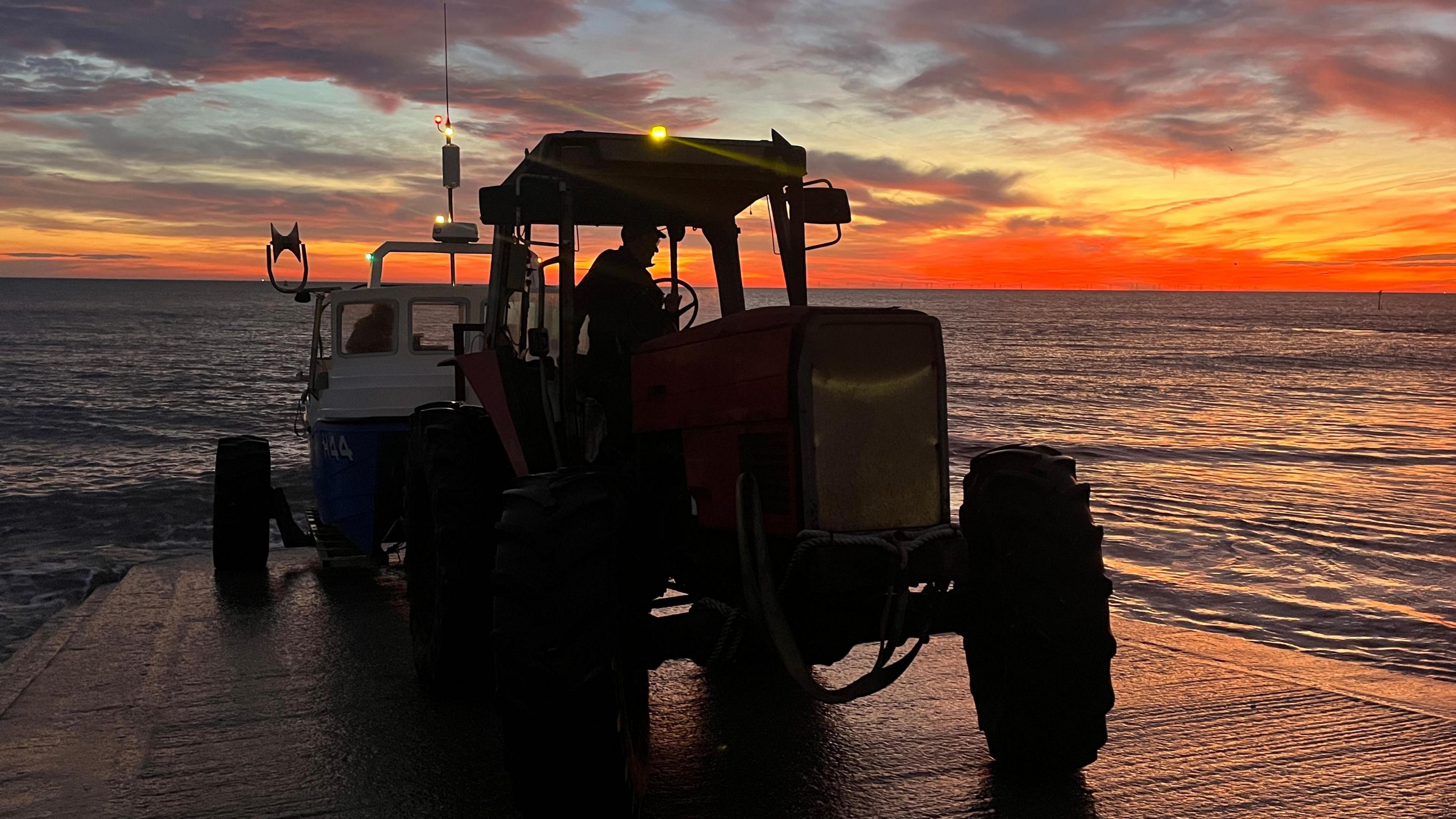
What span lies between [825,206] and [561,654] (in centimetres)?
236

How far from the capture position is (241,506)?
29.9ft

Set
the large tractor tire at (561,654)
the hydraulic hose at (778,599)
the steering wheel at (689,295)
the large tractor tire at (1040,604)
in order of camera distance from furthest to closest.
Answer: the steering wheel at (689,295) < the large tractor tire at (1040,604) < the hydraulic hose at (778,599) < the large tractor tire at (561,654)

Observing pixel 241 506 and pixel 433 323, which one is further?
pixel 433 323

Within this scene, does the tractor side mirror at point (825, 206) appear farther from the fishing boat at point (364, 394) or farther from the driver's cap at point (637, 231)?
the fishing boat at point (364, 394)

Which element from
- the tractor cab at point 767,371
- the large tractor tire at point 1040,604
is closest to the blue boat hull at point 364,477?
the tractor cab at point 767,371

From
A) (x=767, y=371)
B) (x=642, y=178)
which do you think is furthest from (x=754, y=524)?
(x=642, y=178)

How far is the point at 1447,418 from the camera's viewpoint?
26484mm

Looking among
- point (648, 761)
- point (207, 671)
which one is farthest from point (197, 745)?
point (648, 761)

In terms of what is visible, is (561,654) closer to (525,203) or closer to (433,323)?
(525,203)

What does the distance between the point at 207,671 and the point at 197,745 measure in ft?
4.60

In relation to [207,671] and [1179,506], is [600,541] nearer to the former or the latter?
[207,671]

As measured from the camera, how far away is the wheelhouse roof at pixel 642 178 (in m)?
4.64

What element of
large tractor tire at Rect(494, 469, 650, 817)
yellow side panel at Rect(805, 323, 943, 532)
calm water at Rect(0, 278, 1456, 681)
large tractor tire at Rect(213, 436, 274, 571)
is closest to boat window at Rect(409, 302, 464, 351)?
large tractor tire at Rect(213, 436, 274, 571)

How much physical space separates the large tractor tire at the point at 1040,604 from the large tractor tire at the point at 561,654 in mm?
1456
